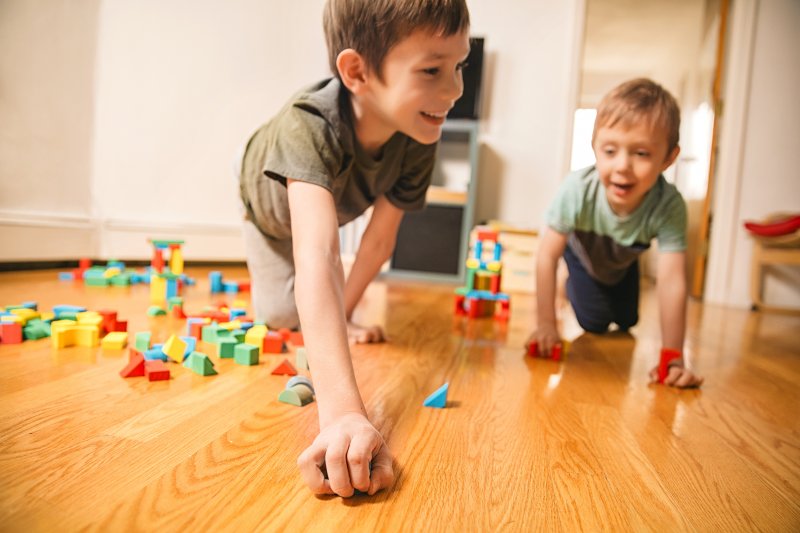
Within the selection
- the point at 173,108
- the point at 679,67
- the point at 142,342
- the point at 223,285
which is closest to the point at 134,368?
the point at 142,342

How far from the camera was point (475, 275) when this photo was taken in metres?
1.96

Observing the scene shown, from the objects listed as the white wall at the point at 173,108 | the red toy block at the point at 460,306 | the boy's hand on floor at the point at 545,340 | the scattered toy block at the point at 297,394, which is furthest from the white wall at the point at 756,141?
the scattered toy block at the point at 297,394

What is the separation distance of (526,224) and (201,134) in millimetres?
1958

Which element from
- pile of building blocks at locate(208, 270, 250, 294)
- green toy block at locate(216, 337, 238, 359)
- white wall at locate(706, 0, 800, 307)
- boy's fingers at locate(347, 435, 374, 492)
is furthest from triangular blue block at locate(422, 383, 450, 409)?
white wall at locate(706, 0, 800, 307)

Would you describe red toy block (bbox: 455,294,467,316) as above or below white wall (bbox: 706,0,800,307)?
below

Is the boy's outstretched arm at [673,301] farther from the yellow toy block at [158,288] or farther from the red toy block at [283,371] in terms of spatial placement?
the yellow toy block at [158,288]

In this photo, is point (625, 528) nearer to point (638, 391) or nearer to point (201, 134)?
point (638, 391)

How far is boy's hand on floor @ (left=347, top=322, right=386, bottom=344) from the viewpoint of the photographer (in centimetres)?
129

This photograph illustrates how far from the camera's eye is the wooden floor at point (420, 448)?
51cm

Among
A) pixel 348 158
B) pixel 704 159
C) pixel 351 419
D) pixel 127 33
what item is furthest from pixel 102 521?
pixel 704 159

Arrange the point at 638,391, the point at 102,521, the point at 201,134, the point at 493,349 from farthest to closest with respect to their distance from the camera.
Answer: the point at 201,134
the point at 493,349
the point at 638,391
the point at 102,521

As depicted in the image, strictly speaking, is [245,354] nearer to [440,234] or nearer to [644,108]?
[644,108]

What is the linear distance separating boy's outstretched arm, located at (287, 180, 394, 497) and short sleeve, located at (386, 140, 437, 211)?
47 cm

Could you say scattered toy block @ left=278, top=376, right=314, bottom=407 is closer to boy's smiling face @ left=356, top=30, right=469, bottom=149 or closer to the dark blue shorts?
boy's smiling face @ left=356, top=30, right=469, bottom=149
